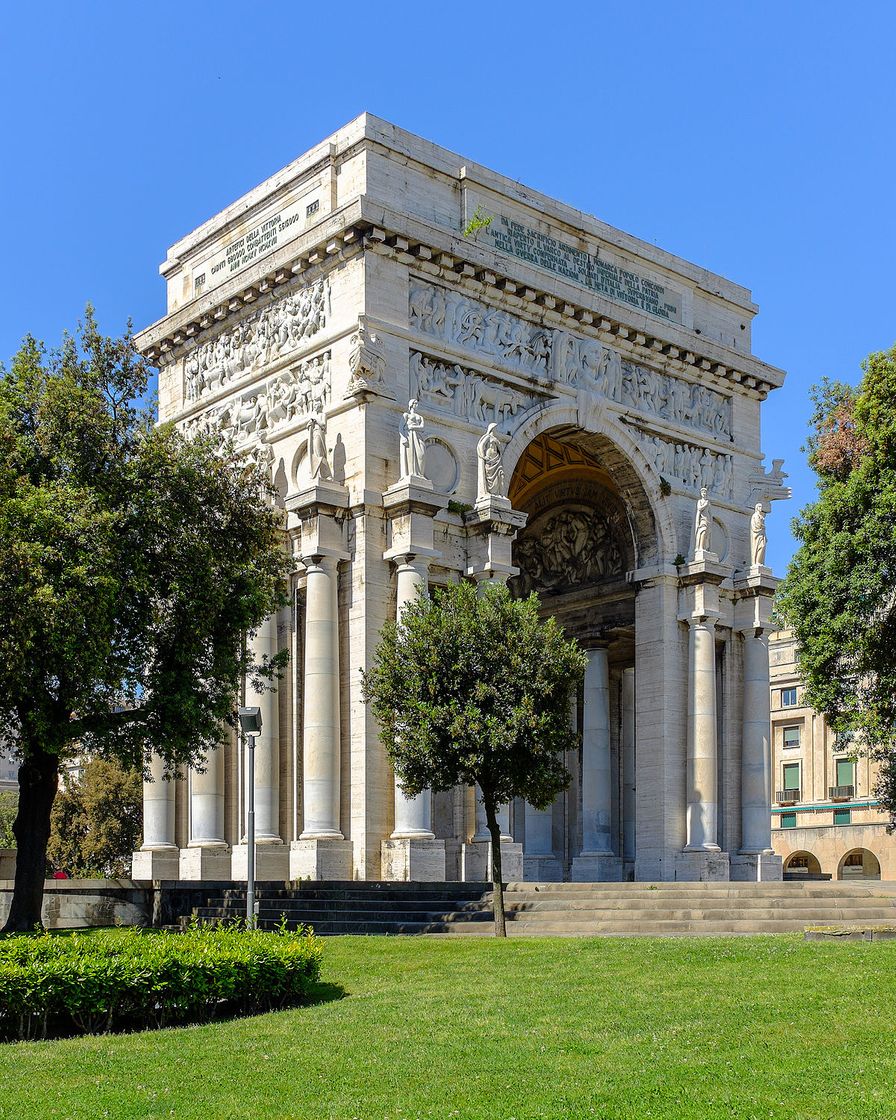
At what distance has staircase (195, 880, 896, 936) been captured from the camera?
26406 millimetres

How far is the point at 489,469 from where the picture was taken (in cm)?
3834

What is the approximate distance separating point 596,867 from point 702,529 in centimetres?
1151

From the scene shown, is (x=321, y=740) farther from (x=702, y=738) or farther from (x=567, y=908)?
(x=702, y=738)

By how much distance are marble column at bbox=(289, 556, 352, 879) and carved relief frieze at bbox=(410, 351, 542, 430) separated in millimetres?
5667

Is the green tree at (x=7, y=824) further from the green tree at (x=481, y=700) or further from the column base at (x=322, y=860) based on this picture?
the green tree at (x=481, y=700)

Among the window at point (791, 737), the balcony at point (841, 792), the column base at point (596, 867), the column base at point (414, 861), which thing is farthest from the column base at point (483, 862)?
the window at point (791, 737)

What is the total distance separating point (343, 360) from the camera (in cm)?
3762

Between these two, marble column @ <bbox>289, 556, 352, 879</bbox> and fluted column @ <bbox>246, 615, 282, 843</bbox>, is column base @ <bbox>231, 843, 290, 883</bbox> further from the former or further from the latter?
marble column @ <bbox>289, 556, 352, 879</bbox>

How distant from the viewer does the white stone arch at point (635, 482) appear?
42438mm

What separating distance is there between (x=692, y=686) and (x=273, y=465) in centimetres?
1442

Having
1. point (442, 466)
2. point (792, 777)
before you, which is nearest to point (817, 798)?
point (792, 777)

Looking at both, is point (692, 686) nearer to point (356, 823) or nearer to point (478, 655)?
point (356, 823)

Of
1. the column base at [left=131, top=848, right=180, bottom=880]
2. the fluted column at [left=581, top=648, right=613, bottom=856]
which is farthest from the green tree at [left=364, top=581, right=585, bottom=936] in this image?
the fluted column at [left=581, top=648, right=613, bottom=856]

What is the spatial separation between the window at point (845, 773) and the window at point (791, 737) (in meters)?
3.18
